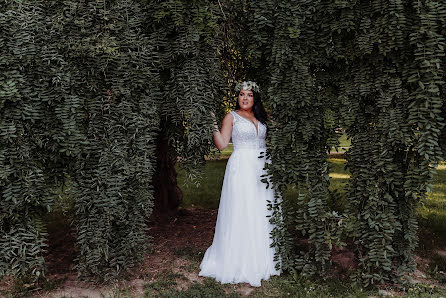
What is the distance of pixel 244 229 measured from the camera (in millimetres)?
4082

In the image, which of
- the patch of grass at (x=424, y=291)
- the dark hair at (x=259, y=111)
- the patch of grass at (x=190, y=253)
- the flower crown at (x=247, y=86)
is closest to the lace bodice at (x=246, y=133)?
the dark hair at (x=259, y=111)

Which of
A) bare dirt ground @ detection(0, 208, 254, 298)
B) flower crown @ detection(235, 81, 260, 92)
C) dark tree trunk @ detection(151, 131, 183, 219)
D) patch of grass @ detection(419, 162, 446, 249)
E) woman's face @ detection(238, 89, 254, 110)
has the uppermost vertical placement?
flower crown @ detection(235, 81, 260, 92)

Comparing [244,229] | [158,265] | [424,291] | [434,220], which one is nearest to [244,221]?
[244,229]

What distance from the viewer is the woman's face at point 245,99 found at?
423 centimetres

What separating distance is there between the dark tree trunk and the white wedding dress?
2044mm

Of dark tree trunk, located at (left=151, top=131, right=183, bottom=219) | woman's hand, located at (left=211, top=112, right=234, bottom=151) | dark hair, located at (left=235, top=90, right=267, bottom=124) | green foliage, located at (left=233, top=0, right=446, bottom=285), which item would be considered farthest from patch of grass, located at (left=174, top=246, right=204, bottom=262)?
dark hair, located at (left=235, top=90, right=267, bottom=124)

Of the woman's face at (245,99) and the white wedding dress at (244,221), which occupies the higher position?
the woman's face at (245,99)

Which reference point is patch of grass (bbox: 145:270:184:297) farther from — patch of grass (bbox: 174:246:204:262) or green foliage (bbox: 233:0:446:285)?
green foliage (bbox: 233:0:446:285)

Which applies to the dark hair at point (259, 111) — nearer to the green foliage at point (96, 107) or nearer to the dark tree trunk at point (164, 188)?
the green foliage at point (96, 107)

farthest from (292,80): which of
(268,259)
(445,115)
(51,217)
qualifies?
(51,217)

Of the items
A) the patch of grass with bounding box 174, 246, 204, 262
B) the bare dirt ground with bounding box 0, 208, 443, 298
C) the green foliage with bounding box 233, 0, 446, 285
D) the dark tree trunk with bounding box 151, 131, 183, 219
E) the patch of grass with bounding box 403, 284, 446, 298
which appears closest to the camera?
the green foliage with bounding box 233, 0, 446, 285

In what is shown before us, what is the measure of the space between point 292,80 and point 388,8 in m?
1.02

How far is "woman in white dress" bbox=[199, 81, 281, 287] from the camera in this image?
4.01m

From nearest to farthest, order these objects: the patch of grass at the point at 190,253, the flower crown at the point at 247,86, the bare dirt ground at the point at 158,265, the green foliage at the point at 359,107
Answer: the green foliage at the point at 359,107
the bare dirt ground at the point at 158,265
the flower crown at the point at 247,86
the patch of grass at the point at 190,253
